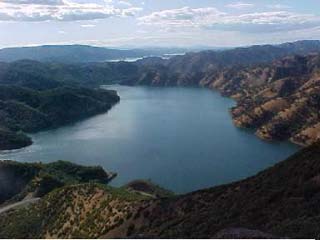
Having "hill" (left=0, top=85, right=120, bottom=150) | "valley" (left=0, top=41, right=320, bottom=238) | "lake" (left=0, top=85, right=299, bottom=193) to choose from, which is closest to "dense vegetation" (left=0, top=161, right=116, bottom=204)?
"valley" (left=0, top=41, right=320, bottom=238)

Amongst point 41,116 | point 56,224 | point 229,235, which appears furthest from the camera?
point 41,116

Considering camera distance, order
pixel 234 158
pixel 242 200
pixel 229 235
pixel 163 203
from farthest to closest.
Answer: pixel 234 158, pixel 163 203, pixel 242 200, pixel 229 235

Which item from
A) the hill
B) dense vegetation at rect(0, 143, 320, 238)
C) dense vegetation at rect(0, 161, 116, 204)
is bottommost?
the hill

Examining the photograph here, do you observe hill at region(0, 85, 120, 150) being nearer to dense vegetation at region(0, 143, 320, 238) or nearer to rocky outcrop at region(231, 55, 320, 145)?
rocky outcrop at region(231, 55, 320, 145)

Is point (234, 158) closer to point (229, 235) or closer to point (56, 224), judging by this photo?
point (56, 224)

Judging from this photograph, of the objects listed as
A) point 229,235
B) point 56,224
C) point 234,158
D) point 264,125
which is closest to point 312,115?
point 264,125

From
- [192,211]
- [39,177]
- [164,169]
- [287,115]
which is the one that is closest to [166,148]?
[164,169]

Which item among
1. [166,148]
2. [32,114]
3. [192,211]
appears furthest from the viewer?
[32,114]

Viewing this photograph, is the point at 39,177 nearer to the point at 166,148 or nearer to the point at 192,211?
the point at 166,148
